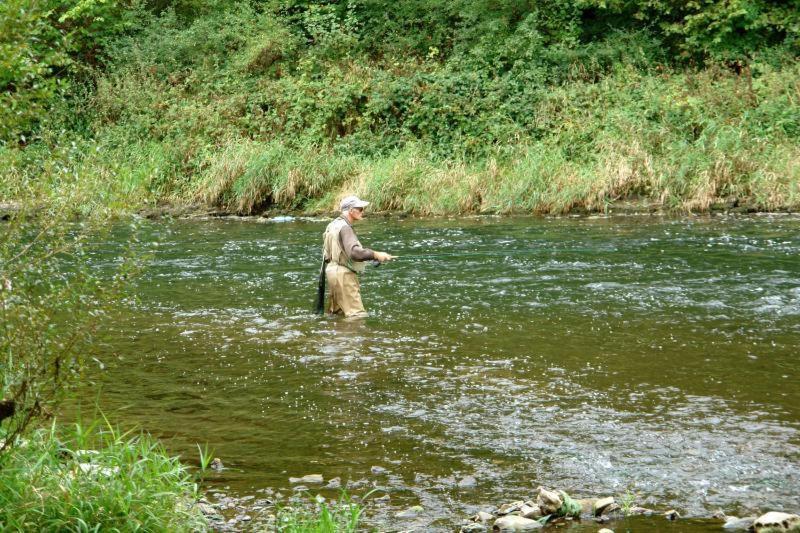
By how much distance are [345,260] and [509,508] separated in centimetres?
615

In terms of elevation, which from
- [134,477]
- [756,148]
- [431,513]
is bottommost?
[431,513]

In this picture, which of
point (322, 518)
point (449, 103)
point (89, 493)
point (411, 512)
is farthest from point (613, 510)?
point (449, 103)

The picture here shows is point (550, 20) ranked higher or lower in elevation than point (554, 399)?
higher

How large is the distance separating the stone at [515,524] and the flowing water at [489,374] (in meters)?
0.25

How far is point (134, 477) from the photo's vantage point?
209 inches

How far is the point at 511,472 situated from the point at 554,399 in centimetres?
183

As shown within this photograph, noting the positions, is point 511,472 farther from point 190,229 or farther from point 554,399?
point 190,229

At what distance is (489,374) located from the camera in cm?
893

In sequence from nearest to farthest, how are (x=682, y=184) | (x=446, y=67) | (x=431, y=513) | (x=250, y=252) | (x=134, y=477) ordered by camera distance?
1. (x=134, y=477)
2. (x=431, y=513)
3. (x=250, y=252)
4. (x=682, y=184)
5. (x=446, y=67)

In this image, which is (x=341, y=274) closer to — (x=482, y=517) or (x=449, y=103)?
(x=482, y=517)

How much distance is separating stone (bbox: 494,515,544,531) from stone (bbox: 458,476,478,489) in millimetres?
660

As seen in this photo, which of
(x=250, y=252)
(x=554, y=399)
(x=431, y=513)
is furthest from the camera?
(x=250, y=252)

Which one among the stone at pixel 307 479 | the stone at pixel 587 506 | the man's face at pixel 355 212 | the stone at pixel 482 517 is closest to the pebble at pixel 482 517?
the stone at pixel 482 517

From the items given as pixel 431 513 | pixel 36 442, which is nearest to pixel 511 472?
pixel 431 513
